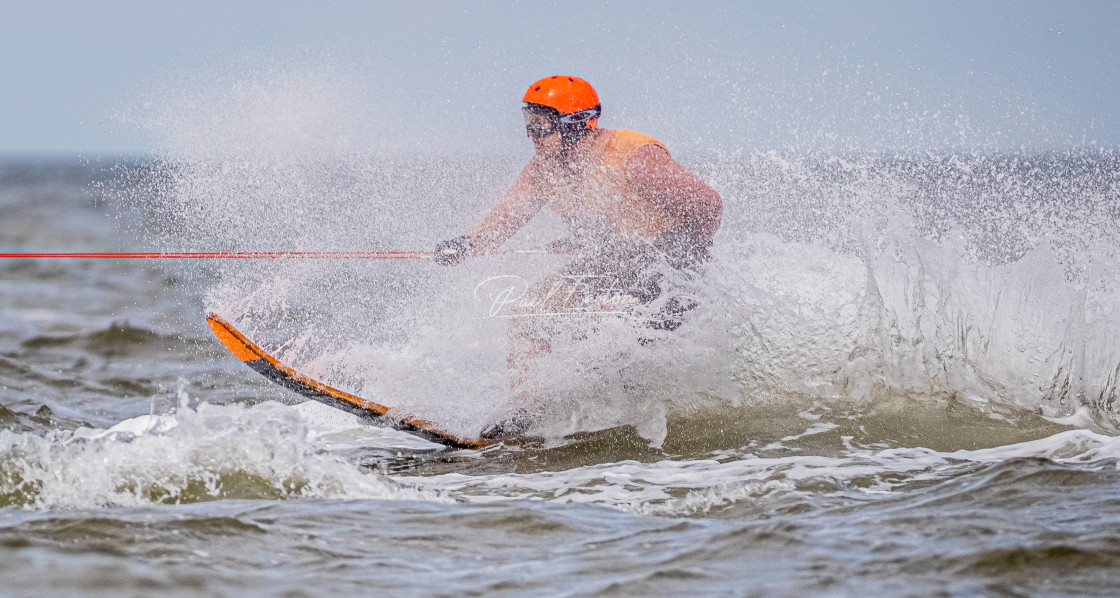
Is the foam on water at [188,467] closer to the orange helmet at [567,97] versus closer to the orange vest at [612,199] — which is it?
the orange vest at [612,199]

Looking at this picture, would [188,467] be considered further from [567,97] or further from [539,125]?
[567,97]

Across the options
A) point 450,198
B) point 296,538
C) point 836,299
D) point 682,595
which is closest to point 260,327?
point 450,198

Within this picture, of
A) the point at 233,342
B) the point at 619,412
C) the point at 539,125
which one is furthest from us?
the point at 233,342

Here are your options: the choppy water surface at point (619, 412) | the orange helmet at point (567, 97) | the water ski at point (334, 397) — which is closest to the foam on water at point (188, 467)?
the choppy water surface at point (619, 412)

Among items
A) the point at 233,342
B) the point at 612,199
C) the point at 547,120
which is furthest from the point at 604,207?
the point at 233,342

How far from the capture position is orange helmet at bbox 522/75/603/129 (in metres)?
5.13

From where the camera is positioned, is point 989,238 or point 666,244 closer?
point 666,244

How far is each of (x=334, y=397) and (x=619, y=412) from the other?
1.49 m

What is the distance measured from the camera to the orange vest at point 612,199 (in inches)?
203

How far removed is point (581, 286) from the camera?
523 cm

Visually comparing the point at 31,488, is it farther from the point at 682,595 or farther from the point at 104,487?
the point at 682,595

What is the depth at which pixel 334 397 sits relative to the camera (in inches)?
202

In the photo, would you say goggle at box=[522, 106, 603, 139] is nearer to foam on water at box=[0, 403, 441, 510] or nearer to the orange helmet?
the orange helmet

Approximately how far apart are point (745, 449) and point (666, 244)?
1222mm
